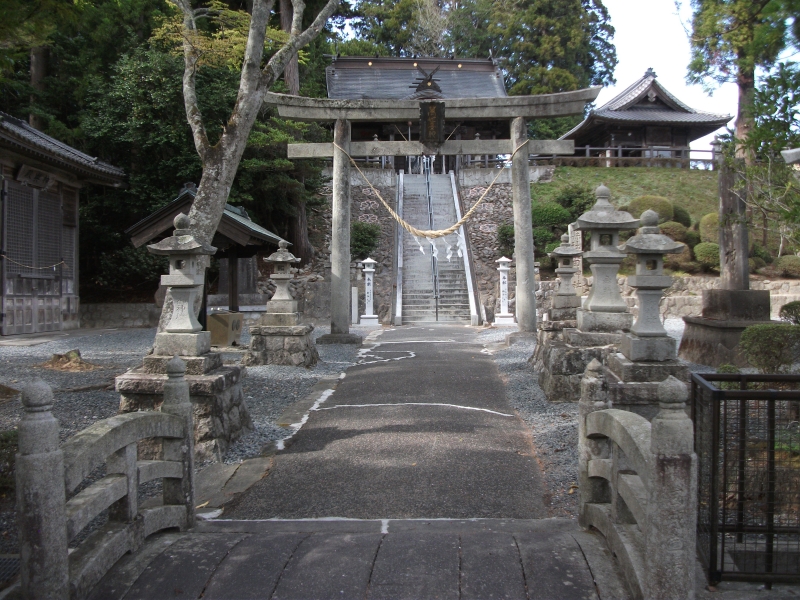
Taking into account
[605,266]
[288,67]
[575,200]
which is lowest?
[605,266]

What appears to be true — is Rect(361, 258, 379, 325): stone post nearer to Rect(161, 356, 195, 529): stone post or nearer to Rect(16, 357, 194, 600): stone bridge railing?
Rect(161, 356, 195, 529): stone post

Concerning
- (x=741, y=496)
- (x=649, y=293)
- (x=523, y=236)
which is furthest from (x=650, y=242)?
(x=523, y=236)

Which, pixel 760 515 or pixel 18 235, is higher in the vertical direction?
pixel 18 235

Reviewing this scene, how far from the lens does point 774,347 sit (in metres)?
7.05

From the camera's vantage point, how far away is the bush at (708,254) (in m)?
18.9

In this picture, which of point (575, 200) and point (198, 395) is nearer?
point (198, 395)

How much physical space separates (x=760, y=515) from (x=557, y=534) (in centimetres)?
108

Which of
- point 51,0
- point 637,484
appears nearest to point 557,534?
point 637,484

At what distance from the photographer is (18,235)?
13.8 meters

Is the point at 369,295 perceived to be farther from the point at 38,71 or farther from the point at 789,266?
the point at 789,266

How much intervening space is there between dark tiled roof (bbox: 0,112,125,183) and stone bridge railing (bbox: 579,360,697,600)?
12068 mm

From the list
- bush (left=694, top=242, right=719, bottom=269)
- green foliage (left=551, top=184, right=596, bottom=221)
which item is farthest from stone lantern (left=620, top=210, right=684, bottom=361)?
green foliage (left=551, top=184, right=596, bottom=221)

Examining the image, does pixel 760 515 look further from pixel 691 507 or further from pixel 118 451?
pixel 118 451

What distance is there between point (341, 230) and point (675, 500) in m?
10.1
